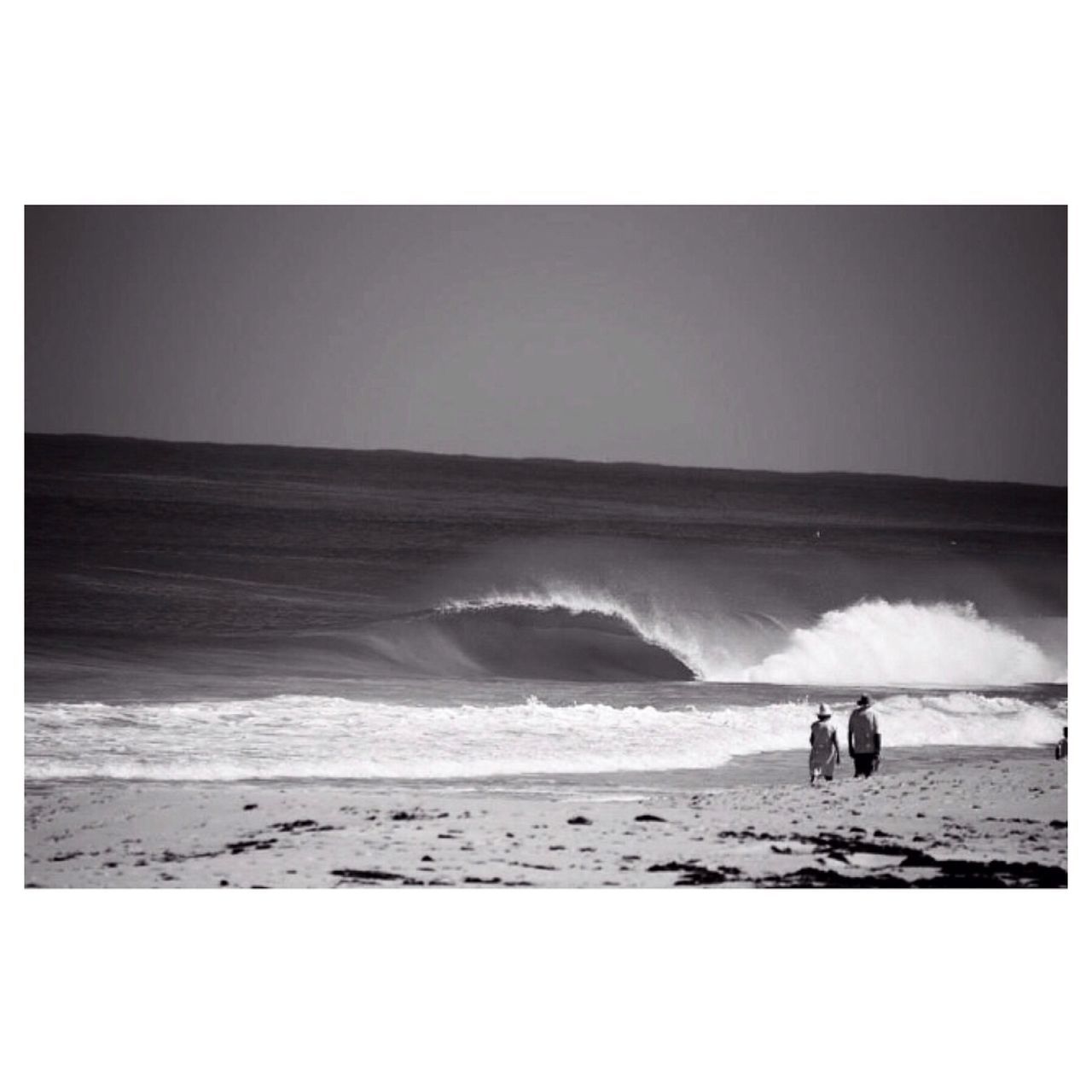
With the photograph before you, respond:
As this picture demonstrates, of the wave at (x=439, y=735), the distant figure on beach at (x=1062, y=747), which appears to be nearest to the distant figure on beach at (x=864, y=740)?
the wave at (x=439, y=735)

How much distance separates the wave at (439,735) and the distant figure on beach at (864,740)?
0.42ft

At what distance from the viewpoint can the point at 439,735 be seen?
672 centimetres

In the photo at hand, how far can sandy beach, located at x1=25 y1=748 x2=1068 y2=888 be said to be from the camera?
602 centimetres

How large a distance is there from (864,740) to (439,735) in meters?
1.90

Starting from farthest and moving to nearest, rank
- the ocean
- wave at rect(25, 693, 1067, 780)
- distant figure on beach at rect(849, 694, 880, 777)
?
1. distant figure on beach at rect(849, 694, 880, 777)
2. the ocean
3. wave at rect(25, 693, 1067, 780)

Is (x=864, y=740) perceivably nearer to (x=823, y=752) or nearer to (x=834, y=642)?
(x=823, y=752)

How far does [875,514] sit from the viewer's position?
702cm

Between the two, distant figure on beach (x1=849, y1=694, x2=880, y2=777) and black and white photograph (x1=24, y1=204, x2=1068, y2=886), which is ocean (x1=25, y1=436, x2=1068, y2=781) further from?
distant figure on beach (x1=849, y1=694, x2=880, y2=777)

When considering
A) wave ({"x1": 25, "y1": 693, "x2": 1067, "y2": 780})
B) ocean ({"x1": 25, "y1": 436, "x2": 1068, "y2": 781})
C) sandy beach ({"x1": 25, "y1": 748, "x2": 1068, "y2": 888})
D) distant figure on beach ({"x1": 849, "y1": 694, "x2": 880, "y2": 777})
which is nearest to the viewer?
sandy beach ({"x1": 25, "y1": 748, "x2": 1068, "y2": 888})

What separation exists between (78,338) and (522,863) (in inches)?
117

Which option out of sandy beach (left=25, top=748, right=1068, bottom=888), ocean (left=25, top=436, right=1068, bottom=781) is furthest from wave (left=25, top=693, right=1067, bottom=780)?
sandy beach (left=25, top=748, right=1068, bottom=888)

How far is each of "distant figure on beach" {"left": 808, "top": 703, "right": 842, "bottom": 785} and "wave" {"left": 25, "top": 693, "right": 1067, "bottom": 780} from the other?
0.20 metres

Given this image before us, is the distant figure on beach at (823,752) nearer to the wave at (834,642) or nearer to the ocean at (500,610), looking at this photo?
the ocean at (500,610)

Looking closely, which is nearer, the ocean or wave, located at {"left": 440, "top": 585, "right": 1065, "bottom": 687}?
the ocean
